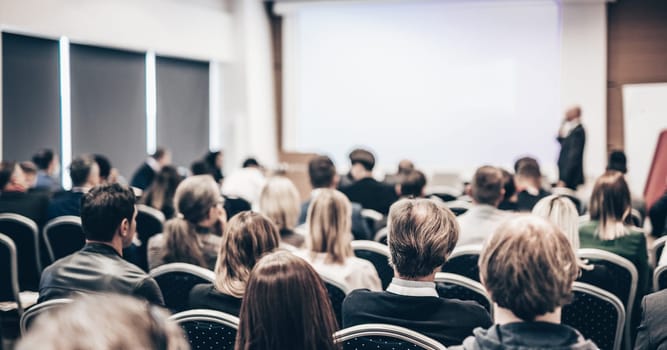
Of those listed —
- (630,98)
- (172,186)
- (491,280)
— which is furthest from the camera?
(630,98)

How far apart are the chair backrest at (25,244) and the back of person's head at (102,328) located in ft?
11.7

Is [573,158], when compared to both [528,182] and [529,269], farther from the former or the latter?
[529,269]

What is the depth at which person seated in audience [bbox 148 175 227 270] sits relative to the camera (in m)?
3.63

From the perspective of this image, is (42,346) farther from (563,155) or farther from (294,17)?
(294,17)

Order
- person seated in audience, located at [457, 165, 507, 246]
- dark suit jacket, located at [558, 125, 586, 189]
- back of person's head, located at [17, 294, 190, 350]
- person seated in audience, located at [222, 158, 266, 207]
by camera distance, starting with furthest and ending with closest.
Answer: dark suit jacket, located at [558, 125, 586, 189], person seated in audience, located at [222, 158, 266, 207], person seated in audience, located at [457, 165, 507, 246], back of person's head, located at [17, 294, 190, 350]

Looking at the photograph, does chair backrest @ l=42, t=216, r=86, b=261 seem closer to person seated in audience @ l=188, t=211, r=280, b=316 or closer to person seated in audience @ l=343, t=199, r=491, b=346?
Answer: person seated in audience @ l=188, t=211, r=280, b=316

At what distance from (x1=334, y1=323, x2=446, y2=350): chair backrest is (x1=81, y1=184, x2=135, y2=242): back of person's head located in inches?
48.3

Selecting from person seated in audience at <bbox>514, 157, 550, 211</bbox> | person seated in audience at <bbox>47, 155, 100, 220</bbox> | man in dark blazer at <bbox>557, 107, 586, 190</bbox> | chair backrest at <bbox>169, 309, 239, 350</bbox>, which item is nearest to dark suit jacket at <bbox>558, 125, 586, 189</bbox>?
man in dark blazer at <bbox>557, 107, 586, 190</bbox>

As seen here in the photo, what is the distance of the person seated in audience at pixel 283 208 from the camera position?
4.23 m

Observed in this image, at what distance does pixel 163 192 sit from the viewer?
5.62m

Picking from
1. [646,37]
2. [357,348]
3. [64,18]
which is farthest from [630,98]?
[357,348]

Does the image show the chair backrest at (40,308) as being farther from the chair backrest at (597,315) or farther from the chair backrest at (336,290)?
the chair backrest at (597,315)

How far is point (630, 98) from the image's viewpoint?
9227mm

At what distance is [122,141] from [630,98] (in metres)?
6.14
